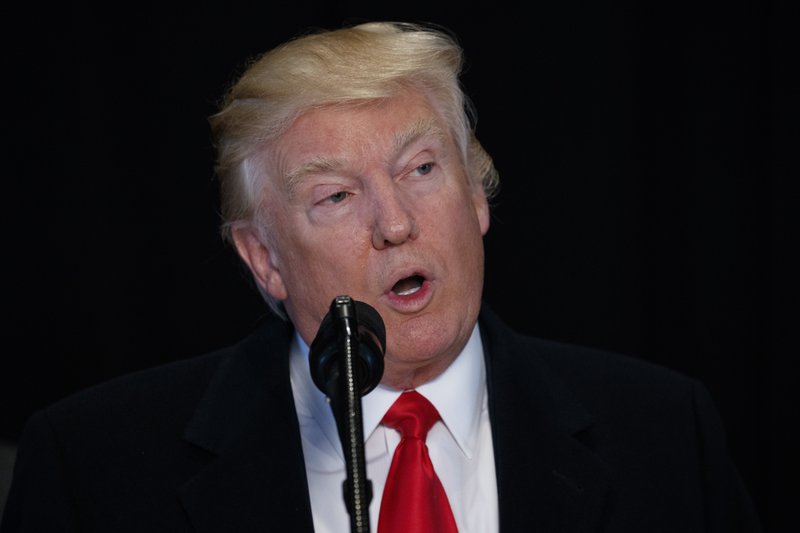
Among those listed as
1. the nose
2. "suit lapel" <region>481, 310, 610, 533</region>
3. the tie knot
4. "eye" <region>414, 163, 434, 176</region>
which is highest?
"eye" <region>414, 163, 434, 176</region>

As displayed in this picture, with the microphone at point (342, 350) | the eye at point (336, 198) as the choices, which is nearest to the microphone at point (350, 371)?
the microphone at point (342, 350)

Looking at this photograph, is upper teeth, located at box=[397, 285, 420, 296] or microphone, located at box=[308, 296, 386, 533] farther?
upper teeth, located at box=[397, 285, 420, 296]

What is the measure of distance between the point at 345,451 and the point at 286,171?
0.90 metres

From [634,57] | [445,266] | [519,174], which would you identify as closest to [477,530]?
[445,266]

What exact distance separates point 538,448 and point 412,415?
0.82 feet

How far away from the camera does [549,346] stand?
247cm

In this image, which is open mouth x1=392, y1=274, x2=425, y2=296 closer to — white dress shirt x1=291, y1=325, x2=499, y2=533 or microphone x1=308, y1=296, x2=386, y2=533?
white dress shirt x1=291, y1=325, x2=499, y2=533

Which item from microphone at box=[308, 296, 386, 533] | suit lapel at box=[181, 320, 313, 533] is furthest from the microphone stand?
suit lapel at box=[181, 320, 313, 533]

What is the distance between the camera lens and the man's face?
207 cm

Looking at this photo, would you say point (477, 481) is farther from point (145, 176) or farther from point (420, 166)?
point (145, 176)

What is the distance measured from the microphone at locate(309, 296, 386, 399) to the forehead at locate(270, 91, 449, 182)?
2.23ft

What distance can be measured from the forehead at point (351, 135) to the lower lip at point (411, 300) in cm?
25

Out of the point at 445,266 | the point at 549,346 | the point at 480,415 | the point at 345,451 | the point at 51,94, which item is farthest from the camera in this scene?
the point at 51,94

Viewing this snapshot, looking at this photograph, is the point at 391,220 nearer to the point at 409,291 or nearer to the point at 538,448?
the point at 409,291
